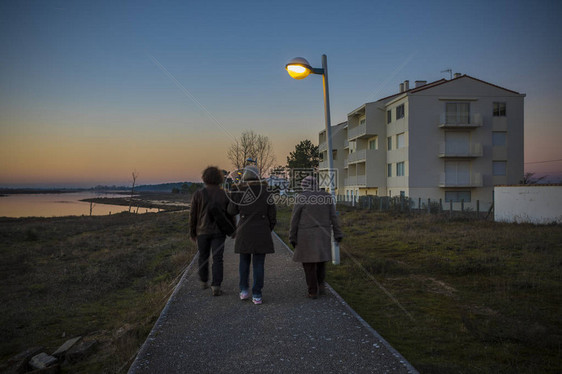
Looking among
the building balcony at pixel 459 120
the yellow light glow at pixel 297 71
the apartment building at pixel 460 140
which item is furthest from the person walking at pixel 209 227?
the building balcony at pixel 459 120

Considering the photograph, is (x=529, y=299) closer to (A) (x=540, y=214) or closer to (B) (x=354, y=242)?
(B) (x=354, y=242)

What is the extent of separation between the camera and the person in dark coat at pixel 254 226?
5.25m

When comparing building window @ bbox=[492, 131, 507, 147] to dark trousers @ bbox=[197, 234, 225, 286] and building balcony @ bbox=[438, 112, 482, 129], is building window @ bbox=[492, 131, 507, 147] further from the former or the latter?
dark trousers @ bbox=[197, 234, 225, 286]

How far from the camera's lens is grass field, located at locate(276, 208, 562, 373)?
4148 mm

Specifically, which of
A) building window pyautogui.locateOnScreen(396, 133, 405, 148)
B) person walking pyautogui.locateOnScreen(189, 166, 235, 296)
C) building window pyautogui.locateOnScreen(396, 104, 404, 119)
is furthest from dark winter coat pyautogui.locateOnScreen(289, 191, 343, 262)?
building window pyautogui.locateOnScreen(396, 104, 404, 119)

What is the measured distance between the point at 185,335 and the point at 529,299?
590 centimetres

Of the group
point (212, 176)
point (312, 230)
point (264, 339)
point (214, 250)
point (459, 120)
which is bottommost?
point (264, 339)

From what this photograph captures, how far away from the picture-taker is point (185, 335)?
414 cm

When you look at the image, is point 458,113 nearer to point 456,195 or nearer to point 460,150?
point 460,150

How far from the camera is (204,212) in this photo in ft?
18.8

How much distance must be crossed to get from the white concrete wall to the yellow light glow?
1514 centimetres

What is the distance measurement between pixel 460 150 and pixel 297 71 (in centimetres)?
2908

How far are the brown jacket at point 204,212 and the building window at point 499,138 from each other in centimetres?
3364

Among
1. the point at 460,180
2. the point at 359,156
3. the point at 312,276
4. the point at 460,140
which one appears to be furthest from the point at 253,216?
the point at 359,156
